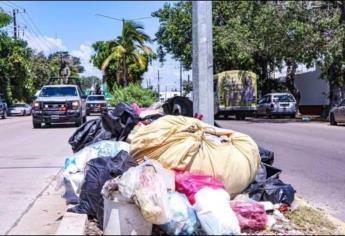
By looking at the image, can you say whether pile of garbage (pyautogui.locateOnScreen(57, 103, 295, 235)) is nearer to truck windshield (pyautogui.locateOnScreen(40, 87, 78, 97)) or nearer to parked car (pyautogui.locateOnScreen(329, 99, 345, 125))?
truck windshield (pyautogui.locateOnScreen(40, 87, 78, 97))

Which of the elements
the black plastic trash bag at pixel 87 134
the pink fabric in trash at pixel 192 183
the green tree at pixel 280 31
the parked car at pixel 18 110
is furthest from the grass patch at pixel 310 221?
the parked car at pixel 18 110

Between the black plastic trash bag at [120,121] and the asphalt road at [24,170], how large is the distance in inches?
59.8

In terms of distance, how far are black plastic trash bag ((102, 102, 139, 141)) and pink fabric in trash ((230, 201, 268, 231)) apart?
3.16 metres

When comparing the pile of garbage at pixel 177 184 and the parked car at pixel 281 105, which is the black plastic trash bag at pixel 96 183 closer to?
the pile of garbage at pixel 177 184

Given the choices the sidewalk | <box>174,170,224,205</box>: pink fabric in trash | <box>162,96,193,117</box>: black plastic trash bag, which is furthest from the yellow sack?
<box>162,96,193,117</box>: black plastic trash bag

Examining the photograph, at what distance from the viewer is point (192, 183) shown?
567 cm

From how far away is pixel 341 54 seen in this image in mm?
28016

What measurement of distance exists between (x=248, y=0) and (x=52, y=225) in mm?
33759

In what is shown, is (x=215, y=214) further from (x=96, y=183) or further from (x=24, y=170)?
(x=24, y=170)

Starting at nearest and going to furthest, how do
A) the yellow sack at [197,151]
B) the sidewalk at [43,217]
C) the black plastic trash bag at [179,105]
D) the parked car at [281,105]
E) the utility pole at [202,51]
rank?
the sidewalk at [43,217] → the yellow sack at [197,151] → the utility pole at [202,51] → the black plastic trash bag at [179,105] → the parked car at [281,105]

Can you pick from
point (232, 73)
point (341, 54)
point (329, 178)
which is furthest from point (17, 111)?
point (329, 178)

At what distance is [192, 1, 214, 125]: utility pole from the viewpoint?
288 inches

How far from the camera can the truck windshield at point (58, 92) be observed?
84.4 ft

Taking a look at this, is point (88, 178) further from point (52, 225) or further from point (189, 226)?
point (189, 226)
